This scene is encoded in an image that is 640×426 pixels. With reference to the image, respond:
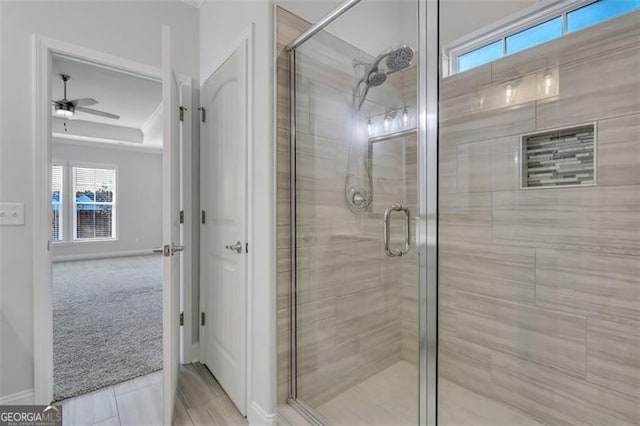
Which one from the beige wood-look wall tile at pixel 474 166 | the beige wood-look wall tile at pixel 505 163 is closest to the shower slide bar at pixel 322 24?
the beige wood-look wall tile at pixel 474 166

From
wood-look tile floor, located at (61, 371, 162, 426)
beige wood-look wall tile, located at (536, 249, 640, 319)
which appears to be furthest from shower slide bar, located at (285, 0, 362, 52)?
wood-look tile floor, located at (61, 371, 162, 426)

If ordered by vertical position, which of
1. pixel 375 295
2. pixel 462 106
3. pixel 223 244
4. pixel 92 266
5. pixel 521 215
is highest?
pixel 462 106

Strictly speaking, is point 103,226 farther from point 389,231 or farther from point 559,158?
point 559,158

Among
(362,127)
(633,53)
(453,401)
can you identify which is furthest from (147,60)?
(453,401)

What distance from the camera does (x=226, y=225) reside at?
2.05 meters

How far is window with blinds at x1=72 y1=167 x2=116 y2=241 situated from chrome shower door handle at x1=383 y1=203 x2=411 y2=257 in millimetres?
7649

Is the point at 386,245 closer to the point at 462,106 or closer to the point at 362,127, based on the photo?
the point at 362,127

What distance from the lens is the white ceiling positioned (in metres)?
3.63

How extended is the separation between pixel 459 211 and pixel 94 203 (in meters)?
7.98

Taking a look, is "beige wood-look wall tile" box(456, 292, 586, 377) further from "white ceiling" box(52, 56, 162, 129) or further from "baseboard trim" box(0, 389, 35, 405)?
"white ceiling" box(52, 56, 162, 129)

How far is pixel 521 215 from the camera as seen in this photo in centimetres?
175

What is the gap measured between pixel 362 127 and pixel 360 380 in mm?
1524

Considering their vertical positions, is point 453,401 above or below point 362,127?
below

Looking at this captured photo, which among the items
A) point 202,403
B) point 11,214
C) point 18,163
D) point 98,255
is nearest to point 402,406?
point 202,403
